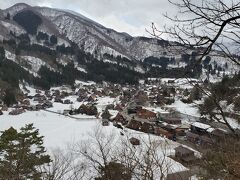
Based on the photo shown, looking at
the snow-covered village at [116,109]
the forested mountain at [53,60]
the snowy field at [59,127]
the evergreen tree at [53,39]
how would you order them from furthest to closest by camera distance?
the evergreen tree at [53,39], the forested mountain at [53,60], the snowy field at [59,127], the snow-covered village at [116,109]

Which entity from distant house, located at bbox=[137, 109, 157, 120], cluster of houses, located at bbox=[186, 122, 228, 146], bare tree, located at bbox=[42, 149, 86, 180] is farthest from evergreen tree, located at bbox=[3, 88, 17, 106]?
bare tree, located at bbox=[42, 149, 86, 180]

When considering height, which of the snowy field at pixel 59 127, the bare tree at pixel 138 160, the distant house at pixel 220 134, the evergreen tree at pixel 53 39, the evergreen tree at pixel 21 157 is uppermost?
the evergreen tree at pixel 53 39

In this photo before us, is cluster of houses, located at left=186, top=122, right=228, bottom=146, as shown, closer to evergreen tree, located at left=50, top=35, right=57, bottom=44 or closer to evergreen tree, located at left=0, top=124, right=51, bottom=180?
evergreen tree, located at left=0, top=124, right=51, bottom=180

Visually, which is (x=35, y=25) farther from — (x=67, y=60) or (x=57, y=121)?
(x=57, y=121)

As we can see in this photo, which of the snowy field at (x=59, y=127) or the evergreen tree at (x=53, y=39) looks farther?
the evergreen tree at (x=53, y=39)

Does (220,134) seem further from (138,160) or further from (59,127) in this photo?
(59,127)

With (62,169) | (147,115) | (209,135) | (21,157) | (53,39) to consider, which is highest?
(53,39)

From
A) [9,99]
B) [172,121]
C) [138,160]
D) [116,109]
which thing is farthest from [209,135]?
[9,99]

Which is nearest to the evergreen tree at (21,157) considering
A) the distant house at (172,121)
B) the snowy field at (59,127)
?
the snowy field at (59,127)

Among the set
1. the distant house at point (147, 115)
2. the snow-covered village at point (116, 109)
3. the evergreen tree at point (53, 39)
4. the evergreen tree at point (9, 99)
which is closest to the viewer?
the snow-covered village at point (116, 109)

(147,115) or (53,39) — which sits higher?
(53,39)

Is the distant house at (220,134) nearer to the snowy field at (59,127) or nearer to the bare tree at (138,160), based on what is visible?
the bare tree at (138,160)

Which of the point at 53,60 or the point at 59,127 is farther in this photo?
the point at 53,60
